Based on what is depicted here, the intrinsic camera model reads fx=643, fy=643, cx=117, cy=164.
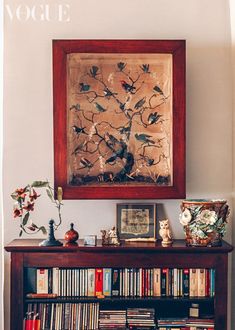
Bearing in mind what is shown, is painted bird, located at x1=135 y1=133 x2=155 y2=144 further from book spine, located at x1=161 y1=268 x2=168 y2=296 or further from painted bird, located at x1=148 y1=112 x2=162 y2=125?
book spine, located at x1=161 y1=268 x2=168 y2=296

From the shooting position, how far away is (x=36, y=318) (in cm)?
324

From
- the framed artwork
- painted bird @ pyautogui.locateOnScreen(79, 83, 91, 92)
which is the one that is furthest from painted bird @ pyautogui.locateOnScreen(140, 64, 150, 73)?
painted bird @ pyautogui.locateOnScreen(79, 83, 91, 92)

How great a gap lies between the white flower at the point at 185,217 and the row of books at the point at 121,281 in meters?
0.24

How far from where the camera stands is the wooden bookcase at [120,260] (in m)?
3.16

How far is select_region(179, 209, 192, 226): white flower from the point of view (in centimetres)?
319

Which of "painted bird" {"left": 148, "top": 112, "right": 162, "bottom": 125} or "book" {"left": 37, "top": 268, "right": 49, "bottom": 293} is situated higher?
"painted bird" {"left": 148, "top": 112, "right": 162, "bottom": 125}

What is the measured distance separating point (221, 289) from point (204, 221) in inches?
13.6

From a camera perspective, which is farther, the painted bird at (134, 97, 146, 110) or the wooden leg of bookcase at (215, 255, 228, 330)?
the painted bird at (134, 97, 146, 110)

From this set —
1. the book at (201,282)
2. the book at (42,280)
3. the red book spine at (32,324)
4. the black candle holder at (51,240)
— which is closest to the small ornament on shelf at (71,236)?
the black candle holder at (51,240)

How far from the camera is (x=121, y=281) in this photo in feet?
10.6

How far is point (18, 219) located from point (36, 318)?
0.55 meters

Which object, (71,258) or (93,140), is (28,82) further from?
(71,258)

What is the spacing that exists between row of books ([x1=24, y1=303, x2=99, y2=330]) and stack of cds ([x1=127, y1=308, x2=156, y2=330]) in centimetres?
17

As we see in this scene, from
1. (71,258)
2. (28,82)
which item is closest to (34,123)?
(28,82)
